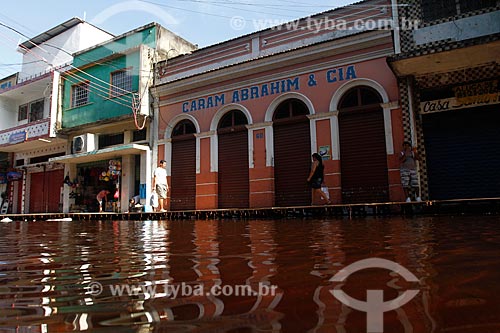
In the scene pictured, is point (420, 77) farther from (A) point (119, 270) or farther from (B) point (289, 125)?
(A) point (119, 270)

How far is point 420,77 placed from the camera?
33.2 feet

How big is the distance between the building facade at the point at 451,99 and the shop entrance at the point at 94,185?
40.4ft

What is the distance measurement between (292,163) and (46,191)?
48.7 ft

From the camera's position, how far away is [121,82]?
16.1m

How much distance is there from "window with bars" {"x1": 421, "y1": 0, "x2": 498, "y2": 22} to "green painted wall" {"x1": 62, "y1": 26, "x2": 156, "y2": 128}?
10.6 m

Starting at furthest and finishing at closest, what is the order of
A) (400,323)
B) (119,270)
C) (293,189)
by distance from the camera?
(293,189)
(119,270)
(400,323)

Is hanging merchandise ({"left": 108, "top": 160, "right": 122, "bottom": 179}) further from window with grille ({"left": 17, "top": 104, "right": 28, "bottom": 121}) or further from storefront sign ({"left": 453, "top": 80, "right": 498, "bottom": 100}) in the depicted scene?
storefront sign ({"left": 453, "top": 80, "right": 498, "bottom": 100})

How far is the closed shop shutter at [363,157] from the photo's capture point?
1047 cm

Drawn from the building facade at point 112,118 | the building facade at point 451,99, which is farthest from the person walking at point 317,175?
the building facade at point 112,118

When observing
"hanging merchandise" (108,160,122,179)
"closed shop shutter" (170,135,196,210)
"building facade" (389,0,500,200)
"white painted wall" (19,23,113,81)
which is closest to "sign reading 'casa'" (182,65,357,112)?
"closed shop shutter" (170,135,196,210)

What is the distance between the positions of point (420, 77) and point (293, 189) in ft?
16.1

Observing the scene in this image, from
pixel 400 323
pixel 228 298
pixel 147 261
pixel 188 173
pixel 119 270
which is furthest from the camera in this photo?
pixel 188 173

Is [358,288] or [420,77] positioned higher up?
[420,77]

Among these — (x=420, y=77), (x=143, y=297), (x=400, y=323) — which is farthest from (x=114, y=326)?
(x=420, y=77)
